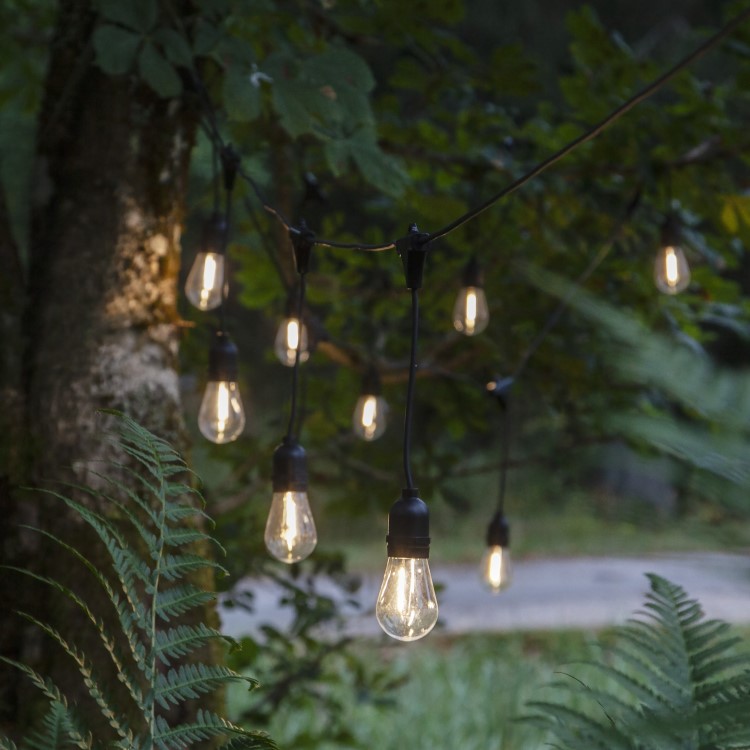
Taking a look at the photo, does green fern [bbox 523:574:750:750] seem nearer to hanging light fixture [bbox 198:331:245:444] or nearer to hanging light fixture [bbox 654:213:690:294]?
hanging light fixture [bbox 198:331:245:444]

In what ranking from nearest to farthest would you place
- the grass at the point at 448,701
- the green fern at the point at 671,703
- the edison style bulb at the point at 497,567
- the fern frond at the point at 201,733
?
the green fern at the point at 671,703 → the fern frond at the point at 201,733 → the edison style bulb at the point at 497,567 → the grass at the point at 448,701

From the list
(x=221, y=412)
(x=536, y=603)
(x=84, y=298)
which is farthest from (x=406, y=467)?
(x=536, y=603)

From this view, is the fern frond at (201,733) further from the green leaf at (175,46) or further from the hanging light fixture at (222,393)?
the green leaf at (175,46)

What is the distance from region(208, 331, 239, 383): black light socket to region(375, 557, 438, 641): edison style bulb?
57 centimetres

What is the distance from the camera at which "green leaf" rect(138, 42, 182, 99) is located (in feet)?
4.45

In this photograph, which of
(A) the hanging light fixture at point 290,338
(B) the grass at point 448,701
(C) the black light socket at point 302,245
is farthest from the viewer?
(B) the grass at point 448,701

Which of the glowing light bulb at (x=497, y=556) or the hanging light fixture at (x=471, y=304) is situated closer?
the hanging light fixture at (x=471, y=304)

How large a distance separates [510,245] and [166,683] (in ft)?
5.65

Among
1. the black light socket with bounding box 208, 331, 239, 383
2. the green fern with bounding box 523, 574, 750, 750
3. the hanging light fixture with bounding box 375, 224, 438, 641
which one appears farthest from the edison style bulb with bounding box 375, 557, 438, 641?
the black light socket with bounding box 208, 331, 239, 383

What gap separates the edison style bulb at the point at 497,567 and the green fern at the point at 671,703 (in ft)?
3.87

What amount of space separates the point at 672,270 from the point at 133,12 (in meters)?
1.17

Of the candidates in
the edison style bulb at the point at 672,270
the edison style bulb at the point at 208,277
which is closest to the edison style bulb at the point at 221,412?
the edison style bulb at the point at 208,277

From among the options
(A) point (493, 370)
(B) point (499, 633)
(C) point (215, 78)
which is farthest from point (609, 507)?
(B) point (499, 633)

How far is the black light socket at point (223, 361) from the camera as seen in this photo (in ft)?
4.67
